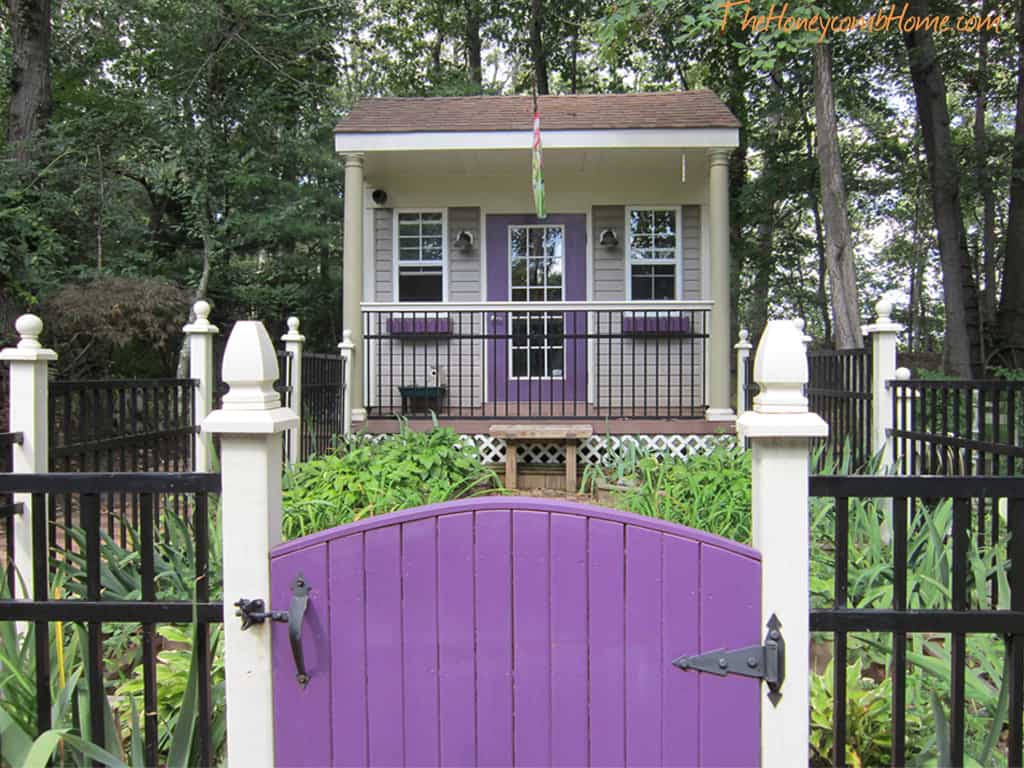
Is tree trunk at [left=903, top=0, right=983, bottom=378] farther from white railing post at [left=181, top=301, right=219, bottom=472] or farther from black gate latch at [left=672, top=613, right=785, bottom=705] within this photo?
black gate latch at [left=672, top=613, right=785, bottom=705]

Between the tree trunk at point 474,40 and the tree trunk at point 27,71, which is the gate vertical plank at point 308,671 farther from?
the tree trunk at point 474,40

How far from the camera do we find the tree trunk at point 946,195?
39.8 feet

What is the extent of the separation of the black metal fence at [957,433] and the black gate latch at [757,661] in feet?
7.97

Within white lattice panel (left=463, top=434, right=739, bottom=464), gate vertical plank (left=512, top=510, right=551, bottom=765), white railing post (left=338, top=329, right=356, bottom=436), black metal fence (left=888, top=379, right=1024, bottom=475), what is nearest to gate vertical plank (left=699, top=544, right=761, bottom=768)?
gate vertical plank (left=512, top=510, right=551, bottom=765)

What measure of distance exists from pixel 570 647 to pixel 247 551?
89 centimetres

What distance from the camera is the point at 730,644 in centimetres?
170

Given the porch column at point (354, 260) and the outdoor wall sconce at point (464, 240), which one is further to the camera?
the outdoor wall sconce at point (464, 240)

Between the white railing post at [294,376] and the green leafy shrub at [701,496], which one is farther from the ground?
the white railing post at [294,376]

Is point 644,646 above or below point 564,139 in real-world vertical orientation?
A: below

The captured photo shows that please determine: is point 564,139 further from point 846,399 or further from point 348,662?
point 348,662

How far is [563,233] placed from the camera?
9578mm

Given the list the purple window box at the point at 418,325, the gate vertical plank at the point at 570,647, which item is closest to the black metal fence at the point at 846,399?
the gate vertical plank at the point at 570,647

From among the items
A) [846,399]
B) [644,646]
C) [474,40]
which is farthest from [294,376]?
[474,40]

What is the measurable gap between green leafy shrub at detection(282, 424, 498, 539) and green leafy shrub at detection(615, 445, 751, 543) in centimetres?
128
